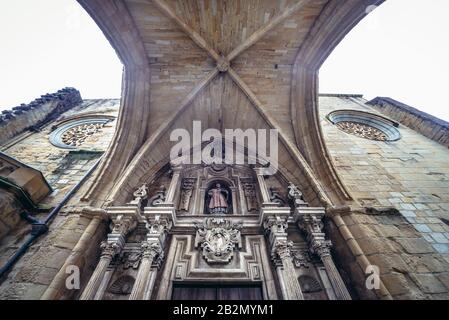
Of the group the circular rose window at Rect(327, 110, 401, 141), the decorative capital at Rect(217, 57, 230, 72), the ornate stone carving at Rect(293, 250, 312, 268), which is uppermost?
the circular rose window at Rect(327, 110, 401, 141)

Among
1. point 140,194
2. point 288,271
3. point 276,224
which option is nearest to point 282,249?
point 288,271

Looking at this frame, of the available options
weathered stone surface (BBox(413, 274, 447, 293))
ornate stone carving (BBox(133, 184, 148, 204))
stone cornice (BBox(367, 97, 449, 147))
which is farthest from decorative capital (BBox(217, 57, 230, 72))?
stone cornice (BBox(367, 97, 449, 147))

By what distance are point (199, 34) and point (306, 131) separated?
4.14 metres

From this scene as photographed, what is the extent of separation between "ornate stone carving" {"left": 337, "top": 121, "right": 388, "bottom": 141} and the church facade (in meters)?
0.09

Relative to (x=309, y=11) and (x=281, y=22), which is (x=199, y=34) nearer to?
(x=281, y=22)

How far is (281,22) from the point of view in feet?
19.1

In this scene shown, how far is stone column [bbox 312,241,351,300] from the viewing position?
11.2 ft

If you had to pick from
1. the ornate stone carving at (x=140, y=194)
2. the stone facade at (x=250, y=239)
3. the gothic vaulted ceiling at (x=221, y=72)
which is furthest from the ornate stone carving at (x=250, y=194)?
the ornate stone carving at (x=140, y=194)

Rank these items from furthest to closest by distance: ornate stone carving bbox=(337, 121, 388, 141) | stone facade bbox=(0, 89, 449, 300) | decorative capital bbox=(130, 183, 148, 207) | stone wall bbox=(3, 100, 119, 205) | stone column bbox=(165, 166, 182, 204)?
ornate stone carving bbox=(337, 121, 388, 141)
stone wall bbox=(3, 100, 119, 205)
stone column bbox=(165, 166, 182, 204)
decorative capital bbox=(130, 183, 148, 207)
stone facade bbox=(0, 89, 449, 300)

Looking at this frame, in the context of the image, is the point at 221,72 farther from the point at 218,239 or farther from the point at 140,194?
the point at 218,239

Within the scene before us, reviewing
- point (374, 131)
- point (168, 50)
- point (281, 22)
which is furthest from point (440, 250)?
point (168, 50)

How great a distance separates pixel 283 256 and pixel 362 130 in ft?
23.4

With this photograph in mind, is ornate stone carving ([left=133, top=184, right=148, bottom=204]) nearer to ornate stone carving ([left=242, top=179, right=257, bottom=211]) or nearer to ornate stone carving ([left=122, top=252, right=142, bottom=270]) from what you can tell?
ornate stone carving ([left=122, top=252, right=142, bottom=270])

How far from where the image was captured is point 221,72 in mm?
6660
